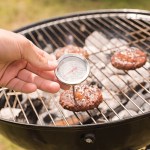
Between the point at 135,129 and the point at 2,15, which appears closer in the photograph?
the point at 135,129

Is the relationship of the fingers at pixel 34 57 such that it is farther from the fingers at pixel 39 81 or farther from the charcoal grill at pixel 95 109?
the charcoal grill at pixel 95 109

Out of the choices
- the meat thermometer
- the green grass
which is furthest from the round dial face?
the green grass

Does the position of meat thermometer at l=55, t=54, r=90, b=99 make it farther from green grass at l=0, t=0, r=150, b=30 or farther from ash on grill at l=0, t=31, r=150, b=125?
green grass at l=0, t=0, r=150, b=30

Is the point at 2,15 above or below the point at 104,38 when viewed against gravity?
above

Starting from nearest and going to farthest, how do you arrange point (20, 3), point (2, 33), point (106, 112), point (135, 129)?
point (135, 129), point (2, 33), point (106, 112), point (20, 3)

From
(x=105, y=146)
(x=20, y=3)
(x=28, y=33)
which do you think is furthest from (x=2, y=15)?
(x=105, y=146)

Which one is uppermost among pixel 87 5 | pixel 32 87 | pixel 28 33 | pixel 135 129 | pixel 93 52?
pixel 87 5

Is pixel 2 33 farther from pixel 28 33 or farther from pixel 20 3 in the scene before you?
pixel 20 3

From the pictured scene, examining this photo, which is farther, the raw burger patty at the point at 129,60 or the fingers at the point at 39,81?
the raw burger patty at the point at 129,60

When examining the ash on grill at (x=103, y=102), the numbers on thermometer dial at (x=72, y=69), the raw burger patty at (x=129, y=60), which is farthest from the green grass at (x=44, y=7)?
the numbers on thermometer dial at (x=72, y=69)

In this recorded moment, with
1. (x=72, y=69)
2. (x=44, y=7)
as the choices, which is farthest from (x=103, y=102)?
(x=44, y=7)
